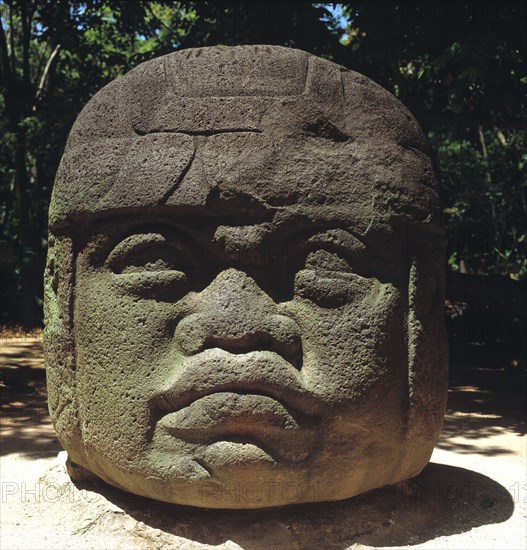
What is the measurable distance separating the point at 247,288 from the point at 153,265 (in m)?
0.43

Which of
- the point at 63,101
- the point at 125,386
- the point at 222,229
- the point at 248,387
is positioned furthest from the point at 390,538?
the point at 63,101

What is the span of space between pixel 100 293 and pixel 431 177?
1617 mm

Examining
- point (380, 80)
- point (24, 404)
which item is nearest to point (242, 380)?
point (24, 404)

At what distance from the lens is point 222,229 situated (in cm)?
297

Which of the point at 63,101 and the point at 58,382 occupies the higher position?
the point at 63,101

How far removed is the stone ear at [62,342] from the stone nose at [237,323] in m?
0.60

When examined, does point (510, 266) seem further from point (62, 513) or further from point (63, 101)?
point (62, 513)

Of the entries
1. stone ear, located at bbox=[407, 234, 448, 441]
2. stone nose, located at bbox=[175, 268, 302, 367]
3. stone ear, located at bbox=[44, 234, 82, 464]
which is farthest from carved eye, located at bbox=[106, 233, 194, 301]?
stone ear, located at bbox=[407, 234, 448, 441]

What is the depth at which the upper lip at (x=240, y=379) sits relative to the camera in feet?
9.21

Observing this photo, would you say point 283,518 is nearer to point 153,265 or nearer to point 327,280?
point 327,280

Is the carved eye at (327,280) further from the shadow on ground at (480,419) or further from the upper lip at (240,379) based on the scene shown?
the shadow on ground at (480,419)

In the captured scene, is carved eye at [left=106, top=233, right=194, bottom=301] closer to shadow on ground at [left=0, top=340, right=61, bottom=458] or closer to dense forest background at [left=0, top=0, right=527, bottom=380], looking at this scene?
shadow on ground at [left=0, top=340, right=61, bottom=458]

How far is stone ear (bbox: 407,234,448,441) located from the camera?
3.10 meters

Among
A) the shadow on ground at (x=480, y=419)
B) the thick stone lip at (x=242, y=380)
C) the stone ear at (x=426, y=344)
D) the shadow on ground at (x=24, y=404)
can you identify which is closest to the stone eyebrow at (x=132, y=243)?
the thick stone lip at (x=242, y=380)
